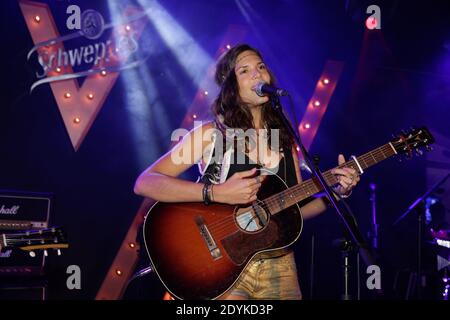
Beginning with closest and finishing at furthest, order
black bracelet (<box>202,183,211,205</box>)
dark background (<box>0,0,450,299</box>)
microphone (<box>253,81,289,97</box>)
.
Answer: microphone (<box>253,81,289,97</box>), black bracelet (<box>202,183,211,205</box>), dark background (<box>0,0,450,299</box>)

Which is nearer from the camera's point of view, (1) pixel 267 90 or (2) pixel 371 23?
(1) pixel 267 90

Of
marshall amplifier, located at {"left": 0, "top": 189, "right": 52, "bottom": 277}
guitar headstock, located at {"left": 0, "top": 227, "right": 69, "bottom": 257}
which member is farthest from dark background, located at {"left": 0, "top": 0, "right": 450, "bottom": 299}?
guitar headstock, located at {"left": 0, "top": 227, "right": 69, "bottom": 257}

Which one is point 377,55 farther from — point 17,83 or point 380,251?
point 17,83

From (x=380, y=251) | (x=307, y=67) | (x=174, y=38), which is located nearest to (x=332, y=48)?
(x=307, y=67)

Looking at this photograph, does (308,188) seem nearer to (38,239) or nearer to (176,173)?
(176,173)

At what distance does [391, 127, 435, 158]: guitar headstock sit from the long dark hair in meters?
0.76

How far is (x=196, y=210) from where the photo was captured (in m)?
3.32

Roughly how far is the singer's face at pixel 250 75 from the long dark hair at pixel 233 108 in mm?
36

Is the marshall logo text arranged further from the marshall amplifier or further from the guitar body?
the guitar body

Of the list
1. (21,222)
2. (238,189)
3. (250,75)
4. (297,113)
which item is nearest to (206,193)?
(238,189)

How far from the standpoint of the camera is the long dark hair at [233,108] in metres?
3.52

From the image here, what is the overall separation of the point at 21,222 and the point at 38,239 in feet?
1.68

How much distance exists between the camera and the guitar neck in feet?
10.8

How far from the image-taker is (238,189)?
308cm
